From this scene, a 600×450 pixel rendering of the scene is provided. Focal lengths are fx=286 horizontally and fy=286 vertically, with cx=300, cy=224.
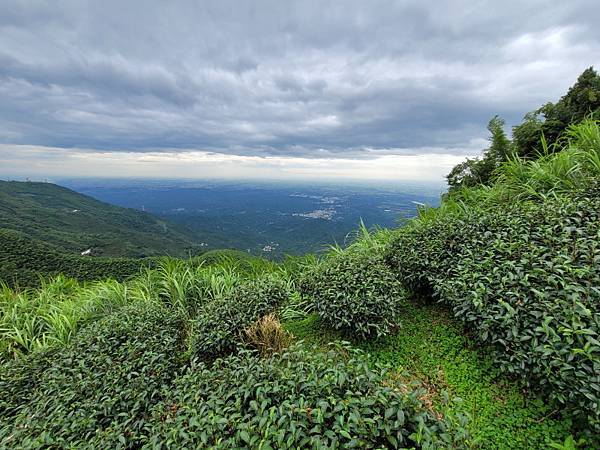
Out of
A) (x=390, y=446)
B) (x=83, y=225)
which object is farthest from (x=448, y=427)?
(x=83, y=225)

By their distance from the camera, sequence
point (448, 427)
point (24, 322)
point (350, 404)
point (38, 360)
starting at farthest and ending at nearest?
point (24, 322) < point (38, 360) < point (350, 404) < point (448, 427)

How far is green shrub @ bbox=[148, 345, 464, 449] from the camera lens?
1642 millimetres

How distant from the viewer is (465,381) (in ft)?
8.93

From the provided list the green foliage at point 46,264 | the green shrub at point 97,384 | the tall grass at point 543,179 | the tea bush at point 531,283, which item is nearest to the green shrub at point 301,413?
→ the green shrub at point 97,384

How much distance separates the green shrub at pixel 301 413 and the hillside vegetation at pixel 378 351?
1cm

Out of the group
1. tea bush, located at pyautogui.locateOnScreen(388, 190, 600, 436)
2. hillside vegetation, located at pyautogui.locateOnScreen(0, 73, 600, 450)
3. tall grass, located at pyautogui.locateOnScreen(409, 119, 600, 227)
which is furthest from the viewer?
tall grass, located at pyautogui.locateOnScreen(409, 119, 600, 227)

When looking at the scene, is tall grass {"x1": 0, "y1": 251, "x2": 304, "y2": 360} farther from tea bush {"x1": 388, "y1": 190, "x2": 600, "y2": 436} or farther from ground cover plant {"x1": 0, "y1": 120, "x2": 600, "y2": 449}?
tea bush {"x1": 388, "y1": 190, "x2": 600, "y2": 436}

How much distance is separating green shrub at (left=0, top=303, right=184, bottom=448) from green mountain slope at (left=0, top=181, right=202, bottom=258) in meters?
23.8

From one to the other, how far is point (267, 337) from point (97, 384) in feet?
5.68

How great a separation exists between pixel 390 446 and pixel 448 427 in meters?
0.36

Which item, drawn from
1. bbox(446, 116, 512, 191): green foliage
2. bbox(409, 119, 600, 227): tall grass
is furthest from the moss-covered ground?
bbox(446, 116, 512, 191): green foliage

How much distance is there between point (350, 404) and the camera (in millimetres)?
1788

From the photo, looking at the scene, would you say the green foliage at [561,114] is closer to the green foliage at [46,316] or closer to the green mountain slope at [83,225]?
the green foliage at [46,316]

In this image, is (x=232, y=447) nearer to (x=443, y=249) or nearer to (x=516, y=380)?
(x=516, y=380)
